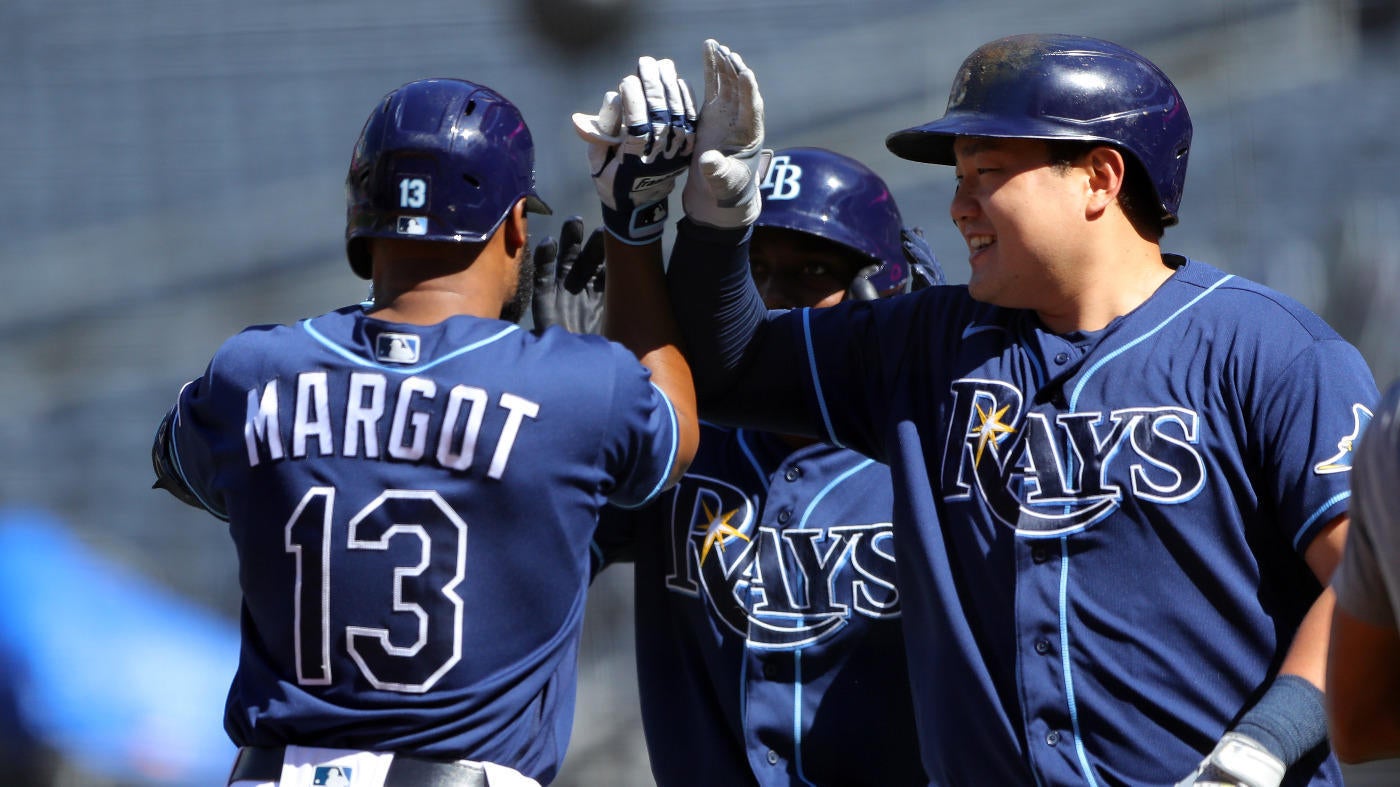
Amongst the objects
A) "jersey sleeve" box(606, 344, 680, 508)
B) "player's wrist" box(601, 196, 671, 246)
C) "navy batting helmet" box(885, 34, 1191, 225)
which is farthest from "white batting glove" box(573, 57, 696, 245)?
"navy batting helmet" box(885, 34, 1191, 225)

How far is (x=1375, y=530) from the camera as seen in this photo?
144 centimetres

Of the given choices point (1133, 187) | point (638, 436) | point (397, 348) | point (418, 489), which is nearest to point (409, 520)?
point (418, 489)

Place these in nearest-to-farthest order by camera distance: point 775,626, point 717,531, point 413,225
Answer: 1. point 413,225
2. point 775,626
3. point 717,531

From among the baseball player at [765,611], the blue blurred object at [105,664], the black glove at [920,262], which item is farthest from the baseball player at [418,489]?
the blue blurred object at [105,664]

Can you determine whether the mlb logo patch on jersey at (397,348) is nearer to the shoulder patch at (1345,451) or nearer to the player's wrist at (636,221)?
the player's wrist at (636,221)

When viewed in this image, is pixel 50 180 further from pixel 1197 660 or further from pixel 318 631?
pixel 1197 660

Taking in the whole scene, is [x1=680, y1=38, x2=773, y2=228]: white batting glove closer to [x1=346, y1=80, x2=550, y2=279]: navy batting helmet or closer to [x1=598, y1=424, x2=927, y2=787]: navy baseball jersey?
[x1=346, y1=80, x2=550, y2=279]: navy batting helmet

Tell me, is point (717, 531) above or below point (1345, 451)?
below

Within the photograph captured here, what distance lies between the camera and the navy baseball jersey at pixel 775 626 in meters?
2.66

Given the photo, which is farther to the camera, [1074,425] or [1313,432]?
[1074,425]

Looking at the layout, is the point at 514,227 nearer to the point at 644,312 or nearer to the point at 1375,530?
the point at 644,312

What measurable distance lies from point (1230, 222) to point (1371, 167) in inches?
17.6

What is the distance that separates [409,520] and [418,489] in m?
0.04

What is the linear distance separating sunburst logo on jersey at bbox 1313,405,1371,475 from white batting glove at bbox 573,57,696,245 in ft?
3.31
